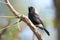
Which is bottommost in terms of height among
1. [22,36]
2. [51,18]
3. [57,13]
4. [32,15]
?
[22,36]

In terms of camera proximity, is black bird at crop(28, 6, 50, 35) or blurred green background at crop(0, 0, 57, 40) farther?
blurred green background at crop(0, 0, 57, 40)

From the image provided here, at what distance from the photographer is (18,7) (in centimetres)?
222

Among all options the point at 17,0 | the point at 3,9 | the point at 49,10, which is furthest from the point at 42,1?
the point at 3,9

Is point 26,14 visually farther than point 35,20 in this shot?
Yes

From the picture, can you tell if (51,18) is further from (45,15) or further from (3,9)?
(3,9)

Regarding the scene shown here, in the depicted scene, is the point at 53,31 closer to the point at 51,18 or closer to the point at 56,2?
the point at 51,18

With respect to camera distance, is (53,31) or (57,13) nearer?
(57,13)

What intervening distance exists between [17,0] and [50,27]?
2.11ft

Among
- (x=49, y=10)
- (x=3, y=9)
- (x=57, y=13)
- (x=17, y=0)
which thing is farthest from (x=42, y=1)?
(x=57, y=13)

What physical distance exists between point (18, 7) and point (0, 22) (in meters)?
0.31

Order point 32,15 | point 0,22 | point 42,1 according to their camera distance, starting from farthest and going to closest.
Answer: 1. point 42,1
2. point 0,22
3. point 32,15

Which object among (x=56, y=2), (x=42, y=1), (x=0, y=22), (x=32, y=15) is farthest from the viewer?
(x=42, y=1)

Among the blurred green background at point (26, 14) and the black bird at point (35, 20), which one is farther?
the blurred green background at point (26, 14)

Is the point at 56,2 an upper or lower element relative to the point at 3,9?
upper
